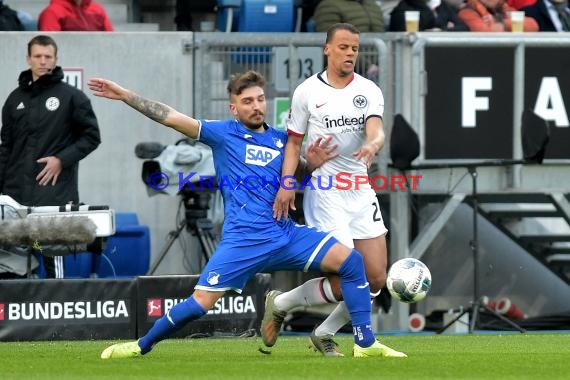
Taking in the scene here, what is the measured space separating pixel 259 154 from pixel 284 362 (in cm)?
132

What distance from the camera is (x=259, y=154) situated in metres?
9.64

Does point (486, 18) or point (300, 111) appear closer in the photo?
point (300, 111)

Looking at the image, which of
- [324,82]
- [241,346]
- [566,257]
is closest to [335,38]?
[324,82]

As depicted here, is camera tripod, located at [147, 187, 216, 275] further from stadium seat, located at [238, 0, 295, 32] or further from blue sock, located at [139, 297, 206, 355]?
blue sock, located at [139, 297, 206, 355]

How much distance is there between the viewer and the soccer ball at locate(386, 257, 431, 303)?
10844mm

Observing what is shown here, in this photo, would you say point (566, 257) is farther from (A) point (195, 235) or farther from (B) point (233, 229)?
(B) point (233, 229)

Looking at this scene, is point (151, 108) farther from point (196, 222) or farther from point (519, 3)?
point (519, 3)

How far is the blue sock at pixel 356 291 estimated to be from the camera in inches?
375

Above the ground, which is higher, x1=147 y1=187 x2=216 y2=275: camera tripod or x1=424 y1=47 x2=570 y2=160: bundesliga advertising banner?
x1=424 y1=47 x2=570 y2=160: bundesliga advertising banner

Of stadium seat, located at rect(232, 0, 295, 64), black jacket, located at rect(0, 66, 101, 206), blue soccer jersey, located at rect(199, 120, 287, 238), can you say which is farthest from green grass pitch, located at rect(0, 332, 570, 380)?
stadium seat, located at rect(232, 0, 295, 64)

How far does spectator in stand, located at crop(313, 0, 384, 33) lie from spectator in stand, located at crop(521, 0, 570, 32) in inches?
87.9

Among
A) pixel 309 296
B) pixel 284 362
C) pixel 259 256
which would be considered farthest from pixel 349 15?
pixel 284 362

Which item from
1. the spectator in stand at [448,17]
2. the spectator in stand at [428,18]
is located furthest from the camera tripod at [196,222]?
the spectator in stand at [448,17]

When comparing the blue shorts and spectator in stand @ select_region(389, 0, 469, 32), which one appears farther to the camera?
spectator in stand @ select_region(389, 0, 469, 32)
